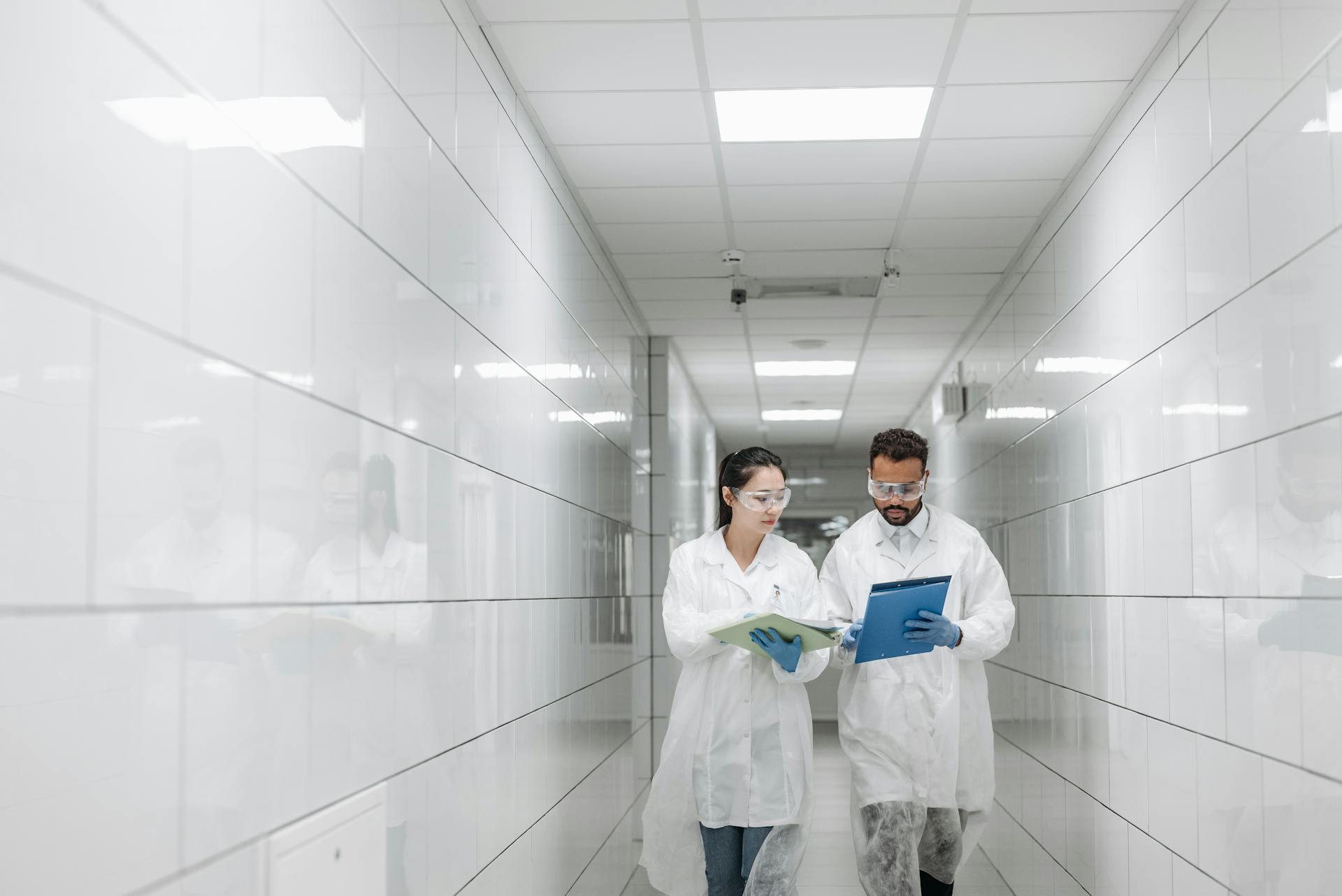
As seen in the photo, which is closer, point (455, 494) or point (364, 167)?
point (364, 167)

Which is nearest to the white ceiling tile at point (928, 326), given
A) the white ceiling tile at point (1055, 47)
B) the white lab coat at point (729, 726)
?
the white ceiling tile at point (1055, 47)

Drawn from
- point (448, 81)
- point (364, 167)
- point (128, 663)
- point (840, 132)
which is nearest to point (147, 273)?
point (128, 663)

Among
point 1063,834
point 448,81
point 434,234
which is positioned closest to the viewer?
point 434,234

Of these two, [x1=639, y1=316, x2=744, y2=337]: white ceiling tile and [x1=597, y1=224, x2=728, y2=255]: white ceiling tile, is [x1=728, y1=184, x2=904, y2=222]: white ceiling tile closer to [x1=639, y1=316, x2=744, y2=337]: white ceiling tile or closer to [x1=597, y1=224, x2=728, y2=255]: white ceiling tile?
[x1=597, y1=224, x2=728, y2=255]: white ceiling tile

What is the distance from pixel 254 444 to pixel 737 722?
2019mm

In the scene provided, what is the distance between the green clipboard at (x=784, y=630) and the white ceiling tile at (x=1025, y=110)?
1.51 meters

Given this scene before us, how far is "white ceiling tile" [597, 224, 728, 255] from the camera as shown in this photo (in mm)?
4574

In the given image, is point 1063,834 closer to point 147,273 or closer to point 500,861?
point 500,861

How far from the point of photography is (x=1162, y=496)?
2.94 meters

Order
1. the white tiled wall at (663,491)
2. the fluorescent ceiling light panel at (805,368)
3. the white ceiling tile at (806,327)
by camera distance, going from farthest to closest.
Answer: the fluorescent ceiling light panel at (805,368) → the white tiled wall at (663,491) → the white ceiling tile at (806,327)

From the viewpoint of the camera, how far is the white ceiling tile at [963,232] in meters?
4.49

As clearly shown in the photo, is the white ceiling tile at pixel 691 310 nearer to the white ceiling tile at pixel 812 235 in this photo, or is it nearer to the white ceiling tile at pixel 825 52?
the white ceiling tile at pixel 812 235

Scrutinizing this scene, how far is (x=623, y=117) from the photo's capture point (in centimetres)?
348

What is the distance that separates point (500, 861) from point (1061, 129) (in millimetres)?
2559
